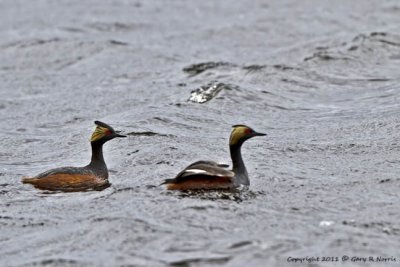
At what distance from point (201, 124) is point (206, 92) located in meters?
2.30

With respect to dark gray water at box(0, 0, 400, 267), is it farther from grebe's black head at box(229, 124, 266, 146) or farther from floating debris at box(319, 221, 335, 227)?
grebe's black head at box(229, 124, 266, 146)

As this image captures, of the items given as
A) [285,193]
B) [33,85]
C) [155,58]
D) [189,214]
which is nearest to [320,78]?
[155,58]

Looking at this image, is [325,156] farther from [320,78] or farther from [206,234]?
[320,78]

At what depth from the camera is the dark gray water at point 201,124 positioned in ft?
35.9

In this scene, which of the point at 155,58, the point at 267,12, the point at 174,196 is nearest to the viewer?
the point at 174,196

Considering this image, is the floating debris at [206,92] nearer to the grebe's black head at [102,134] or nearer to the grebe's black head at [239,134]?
the grebe's black head at [102,134]

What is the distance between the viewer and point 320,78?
21.0 m

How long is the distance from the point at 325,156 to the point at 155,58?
995cm

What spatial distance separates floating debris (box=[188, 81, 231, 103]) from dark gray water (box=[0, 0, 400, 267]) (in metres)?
0.19

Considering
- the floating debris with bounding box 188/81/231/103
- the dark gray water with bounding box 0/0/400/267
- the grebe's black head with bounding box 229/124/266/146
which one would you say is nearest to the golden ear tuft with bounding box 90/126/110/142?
the dark gray water with bounding box 0/0/400/267

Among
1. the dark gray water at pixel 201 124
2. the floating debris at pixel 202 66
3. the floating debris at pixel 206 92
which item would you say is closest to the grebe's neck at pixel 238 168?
the dark gray water at pixel 201 124

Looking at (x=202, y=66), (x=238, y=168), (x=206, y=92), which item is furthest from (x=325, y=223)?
(x=202, y=66)

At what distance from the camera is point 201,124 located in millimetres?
17281

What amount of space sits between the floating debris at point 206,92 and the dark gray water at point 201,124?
188 millimetres
